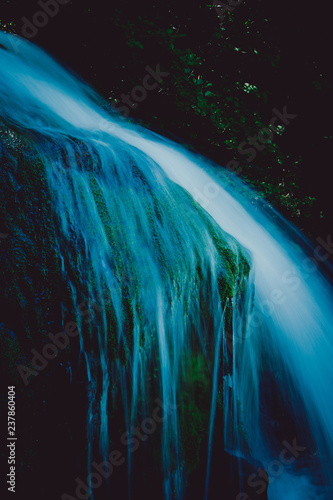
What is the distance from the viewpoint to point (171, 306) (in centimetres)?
247

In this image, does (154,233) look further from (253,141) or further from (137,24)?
(253,141)

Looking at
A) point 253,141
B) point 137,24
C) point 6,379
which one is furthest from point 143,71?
point 6,379

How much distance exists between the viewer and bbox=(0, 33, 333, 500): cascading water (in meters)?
2.17

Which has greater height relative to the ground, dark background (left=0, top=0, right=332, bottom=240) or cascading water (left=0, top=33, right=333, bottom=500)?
dark background (left=0, top=0, right=332, bottom=240)

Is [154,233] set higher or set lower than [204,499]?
higher

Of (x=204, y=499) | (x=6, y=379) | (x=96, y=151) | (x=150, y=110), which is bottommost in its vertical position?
(x=204, y=499)

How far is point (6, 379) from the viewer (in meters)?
1.73

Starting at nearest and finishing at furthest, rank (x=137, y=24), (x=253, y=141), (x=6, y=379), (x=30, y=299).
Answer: (x=6, y=379)
(x=30, y=299)
(x=137, y=24)
(x=253, y=141)

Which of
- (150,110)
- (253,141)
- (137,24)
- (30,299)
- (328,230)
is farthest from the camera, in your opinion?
(328,230)

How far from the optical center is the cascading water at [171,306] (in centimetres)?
217

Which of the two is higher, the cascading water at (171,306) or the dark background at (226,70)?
the dark background at (226,70)

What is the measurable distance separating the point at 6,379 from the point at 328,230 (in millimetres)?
6972

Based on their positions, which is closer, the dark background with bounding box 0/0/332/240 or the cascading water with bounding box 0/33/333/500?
the cascading water with bounding box 0/33/333/500

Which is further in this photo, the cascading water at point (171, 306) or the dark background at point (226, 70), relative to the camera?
the dark background at point (226, 70)
